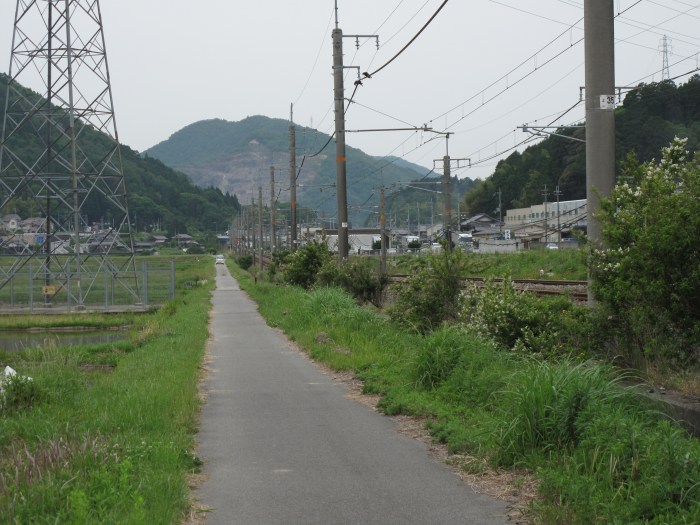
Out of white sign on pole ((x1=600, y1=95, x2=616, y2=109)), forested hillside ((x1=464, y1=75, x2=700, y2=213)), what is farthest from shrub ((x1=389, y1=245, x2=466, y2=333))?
white sign on pole ((x1=600, y1=95, x2=616, y2=109))

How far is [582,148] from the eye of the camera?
228 feet

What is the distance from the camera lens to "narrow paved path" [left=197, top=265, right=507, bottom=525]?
6902 mm

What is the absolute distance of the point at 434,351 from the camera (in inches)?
495

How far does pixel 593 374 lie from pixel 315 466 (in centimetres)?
292

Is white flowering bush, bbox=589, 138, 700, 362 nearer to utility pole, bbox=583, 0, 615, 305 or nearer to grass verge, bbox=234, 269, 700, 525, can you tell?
utility pole, bbox=583, 0, 615, 305

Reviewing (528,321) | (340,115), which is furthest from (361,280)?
(528,321)

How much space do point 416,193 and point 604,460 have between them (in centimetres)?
14783

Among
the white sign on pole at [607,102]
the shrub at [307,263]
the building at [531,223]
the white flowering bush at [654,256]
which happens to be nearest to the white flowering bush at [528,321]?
the white flowering bush at [654,256]

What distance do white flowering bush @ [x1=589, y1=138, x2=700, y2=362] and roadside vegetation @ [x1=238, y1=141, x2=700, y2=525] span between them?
0.02 meters

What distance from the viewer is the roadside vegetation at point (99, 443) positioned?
6316 millimetres

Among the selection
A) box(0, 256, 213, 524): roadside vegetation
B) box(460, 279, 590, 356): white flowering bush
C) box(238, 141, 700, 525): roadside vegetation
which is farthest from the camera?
box(460, 279, 590, 356): white flowering bush

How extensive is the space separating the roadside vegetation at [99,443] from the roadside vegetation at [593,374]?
286 cm

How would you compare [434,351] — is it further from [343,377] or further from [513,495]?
[513,495]

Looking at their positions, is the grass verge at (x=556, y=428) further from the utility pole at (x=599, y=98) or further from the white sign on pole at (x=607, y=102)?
the white sign on pole at (x=607, y=102)
